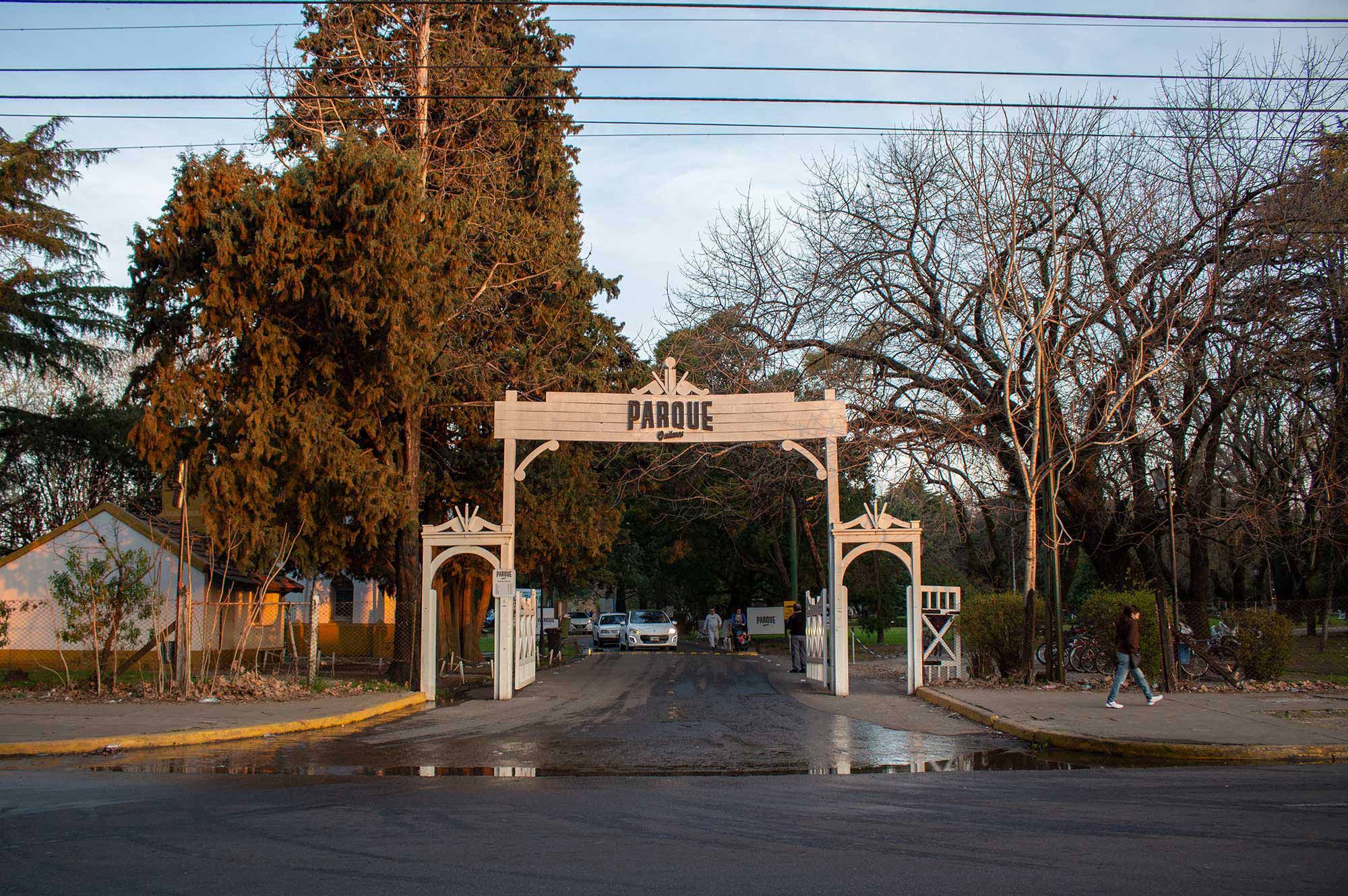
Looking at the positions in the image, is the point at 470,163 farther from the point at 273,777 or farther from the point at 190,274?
the point at 273,777

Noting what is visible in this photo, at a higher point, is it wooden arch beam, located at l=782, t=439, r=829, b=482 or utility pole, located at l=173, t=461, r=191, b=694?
wooden arch beam, located at l=782, t=439, r=829, b=482

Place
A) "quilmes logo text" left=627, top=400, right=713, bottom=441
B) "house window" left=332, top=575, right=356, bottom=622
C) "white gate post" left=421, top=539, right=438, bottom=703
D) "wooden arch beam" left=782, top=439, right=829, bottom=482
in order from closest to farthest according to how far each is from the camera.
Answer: "white gate post" left=421, top=539, right=438, bottom=703 < "wooden arch beam" left=782, top=439, right=829, bottom=482 < "quilmes logo text" left=627, top=400, right=713, bottom=441 < "house window" left=332, top=575, right=356, bottom=622

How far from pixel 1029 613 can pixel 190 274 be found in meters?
16.9

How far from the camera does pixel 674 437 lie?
64.5 ft

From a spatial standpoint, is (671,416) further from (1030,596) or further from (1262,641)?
(1262,641)

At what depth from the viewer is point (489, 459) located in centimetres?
2508

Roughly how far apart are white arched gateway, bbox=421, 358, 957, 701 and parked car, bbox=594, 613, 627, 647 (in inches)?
1187

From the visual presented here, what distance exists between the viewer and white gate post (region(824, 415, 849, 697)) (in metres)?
19.2

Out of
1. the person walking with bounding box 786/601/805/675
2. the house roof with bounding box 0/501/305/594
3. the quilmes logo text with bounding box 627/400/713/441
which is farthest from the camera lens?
the person walking with bounding box 786/601/805/675

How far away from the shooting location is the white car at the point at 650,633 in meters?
43.6

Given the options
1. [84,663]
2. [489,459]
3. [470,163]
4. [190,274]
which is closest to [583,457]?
[489,459]

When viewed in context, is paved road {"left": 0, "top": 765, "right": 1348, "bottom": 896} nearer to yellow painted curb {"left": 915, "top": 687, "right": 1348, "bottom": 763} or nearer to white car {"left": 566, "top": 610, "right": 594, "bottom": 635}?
yellow painted curb {"left": 915, "top": 687, "right": 1348, "bottom": 763}

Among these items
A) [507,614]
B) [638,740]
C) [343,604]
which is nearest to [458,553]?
[507,614]

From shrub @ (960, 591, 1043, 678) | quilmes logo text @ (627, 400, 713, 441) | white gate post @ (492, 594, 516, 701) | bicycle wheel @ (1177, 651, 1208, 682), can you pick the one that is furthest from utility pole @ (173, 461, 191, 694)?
bicycle wheel @ (1177, 651, 1208, 682)
